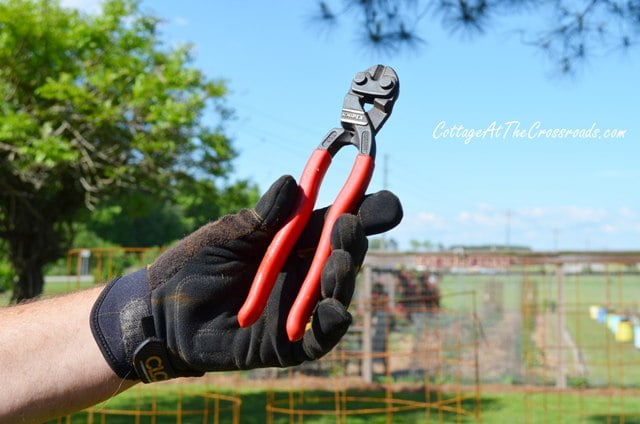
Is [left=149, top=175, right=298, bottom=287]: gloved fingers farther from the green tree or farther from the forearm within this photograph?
the green tree

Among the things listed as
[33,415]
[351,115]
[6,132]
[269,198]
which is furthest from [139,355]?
[6,132]

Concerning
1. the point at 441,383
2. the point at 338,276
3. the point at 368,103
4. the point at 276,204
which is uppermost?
the point at 368,103

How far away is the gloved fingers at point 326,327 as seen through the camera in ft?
3.40

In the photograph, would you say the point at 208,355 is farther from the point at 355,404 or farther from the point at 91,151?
A: the point at 355,404

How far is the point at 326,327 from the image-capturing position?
105 cm

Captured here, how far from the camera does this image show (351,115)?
1177 millimetres

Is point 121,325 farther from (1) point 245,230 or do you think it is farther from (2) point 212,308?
(1) point 245,230

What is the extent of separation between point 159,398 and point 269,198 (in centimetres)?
790

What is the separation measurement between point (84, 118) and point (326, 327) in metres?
6.62

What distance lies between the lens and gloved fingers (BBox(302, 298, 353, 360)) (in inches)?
40.8

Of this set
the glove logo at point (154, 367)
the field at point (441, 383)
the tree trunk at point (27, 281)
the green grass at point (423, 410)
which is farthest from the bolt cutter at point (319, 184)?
the tree trunk at point (27, 281)

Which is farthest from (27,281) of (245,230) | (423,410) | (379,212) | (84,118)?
(379,212)

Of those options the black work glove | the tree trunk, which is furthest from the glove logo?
the tree trunk

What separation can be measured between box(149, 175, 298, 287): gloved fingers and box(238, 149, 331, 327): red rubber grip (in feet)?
0.05
